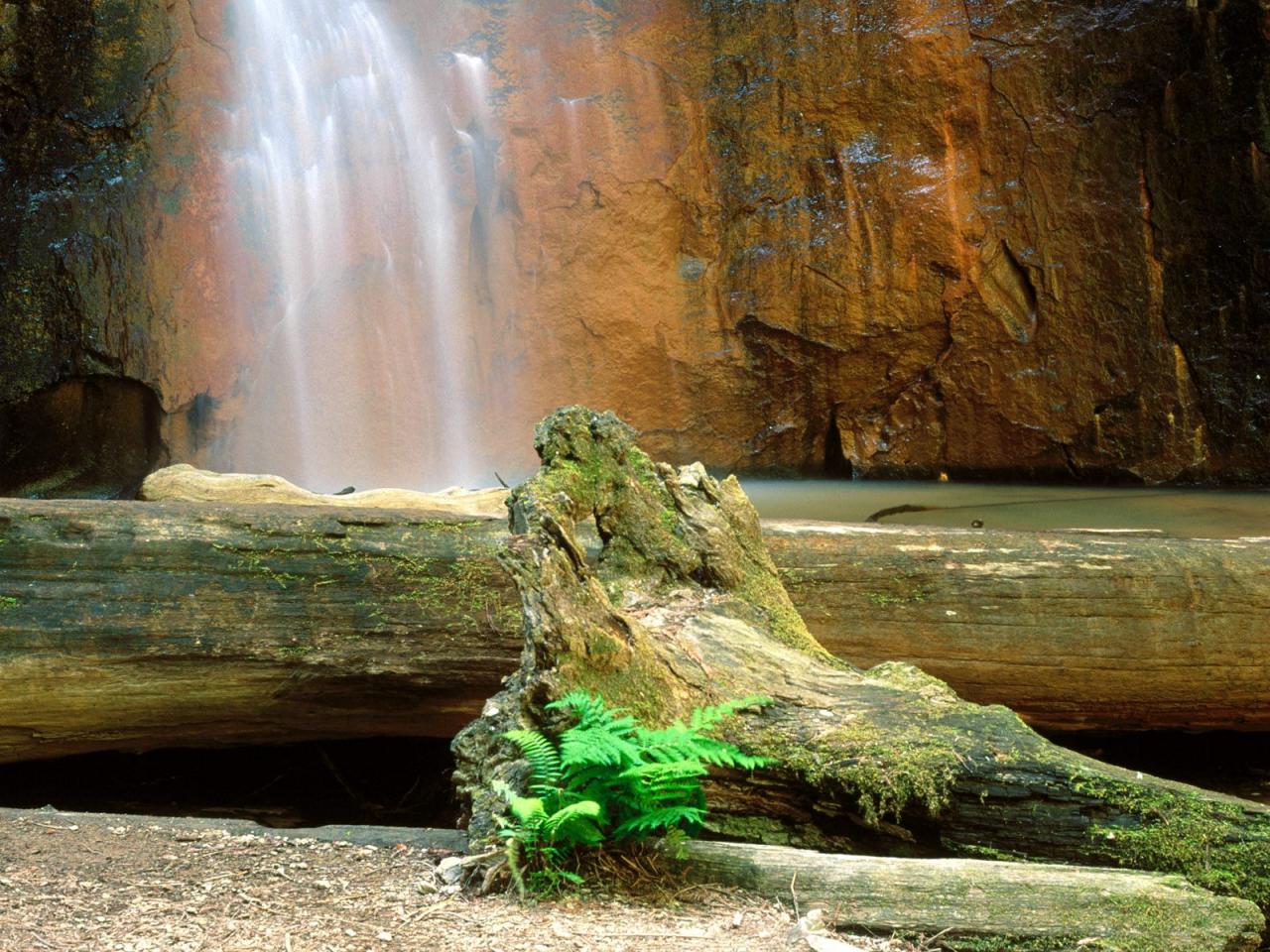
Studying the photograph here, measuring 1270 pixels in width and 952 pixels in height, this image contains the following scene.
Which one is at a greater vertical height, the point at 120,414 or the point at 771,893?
the point at 120,414

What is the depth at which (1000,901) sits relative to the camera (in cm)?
244

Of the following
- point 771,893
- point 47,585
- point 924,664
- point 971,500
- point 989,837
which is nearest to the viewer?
point 771,893

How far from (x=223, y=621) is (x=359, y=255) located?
232 inches

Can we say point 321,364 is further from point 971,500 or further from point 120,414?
point 971,500

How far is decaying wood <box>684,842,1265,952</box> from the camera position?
2.38m

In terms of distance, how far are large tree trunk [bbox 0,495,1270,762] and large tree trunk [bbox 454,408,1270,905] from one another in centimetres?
113

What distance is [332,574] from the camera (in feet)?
13.8

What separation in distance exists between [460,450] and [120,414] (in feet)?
8.42

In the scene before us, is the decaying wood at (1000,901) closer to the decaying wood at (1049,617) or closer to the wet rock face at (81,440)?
the decaying wood at (1049,617)

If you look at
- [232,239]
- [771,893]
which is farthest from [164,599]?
[232,239]

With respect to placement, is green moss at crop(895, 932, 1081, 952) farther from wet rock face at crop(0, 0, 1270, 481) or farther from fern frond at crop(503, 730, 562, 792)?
wet rock face at crop(0, 0, 1270, 481)

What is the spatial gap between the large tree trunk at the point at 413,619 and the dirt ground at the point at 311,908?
1.21m

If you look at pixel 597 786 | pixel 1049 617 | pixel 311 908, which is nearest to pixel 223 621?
pixel 311 908

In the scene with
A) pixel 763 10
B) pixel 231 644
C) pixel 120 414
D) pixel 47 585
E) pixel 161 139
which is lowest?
pixel 231 644
